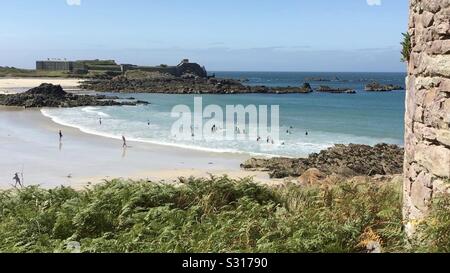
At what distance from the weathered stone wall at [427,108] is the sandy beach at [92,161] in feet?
47.8

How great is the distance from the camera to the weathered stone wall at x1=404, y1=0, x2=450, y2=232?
16.3 ft

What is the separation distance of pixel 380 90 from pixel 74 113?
70774 mm

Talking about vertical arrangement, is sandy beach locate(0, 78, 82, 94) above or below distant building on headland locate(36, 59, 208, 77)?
below

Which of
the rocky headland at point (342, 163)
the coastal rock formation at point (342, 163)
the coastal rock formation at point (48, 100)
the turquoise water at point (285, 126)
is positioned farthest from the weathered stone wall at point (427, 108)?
the coastal rock formation at point (48, 100)

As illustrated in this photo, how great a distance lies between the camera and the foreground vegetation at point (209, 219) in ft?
18.0

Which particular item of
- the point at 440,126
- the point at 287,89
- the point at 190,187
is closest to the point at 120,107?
the point at 287,89

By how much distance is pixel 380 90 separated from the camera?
348 ft

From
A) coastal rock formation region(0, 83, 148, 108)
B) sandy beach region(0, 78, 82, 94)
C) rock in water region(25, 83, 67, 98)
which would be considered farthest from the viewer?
sandy beach region(0, 78, 82, 94)

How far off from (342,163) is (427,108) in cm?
1939

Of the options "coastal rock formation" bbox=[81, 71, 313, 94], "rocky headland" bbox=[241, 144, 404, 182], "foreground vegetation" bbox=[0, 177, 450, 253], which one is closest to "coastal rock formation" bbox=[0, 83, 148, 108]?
"coastal rock formation" bbox=[81, 71, 313, 94]

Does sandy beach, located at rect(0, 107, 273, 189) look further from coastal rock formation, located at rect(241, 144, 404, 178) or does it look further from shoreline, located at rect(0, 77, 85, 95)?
shoreline, located at rect(0, 77, 85, 95)

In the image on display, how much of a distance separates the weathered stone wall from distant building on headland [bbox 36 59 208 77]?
5027 inches

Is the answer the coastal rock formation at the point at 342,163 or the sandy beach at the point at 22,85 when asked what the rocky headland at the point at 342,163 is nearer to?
the coastal rock formation at the point at 342,163
